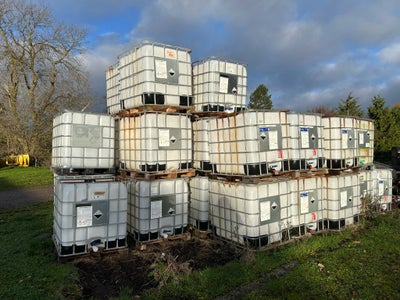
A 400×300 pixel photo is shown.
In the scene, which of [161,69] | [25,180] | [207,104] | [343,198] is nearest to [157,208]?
[207,104]

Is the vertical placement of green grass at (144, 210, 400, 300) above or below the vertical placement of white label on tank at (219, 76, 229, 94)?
below

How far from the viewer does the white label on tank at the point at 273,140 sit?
6.14m

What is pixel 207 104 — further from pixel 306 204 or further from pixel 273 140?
pixel 306 204

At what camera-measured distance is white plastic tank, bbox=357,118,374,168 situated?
8195 millimetres

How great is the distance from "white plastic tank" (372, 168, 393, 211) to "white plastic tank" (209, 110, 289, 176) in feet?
14.8

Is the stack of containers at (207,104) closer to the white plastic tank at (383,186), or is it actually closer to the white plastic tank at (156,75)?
the white plastic tank at (156,75)

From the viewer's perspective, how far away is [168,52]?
655cm

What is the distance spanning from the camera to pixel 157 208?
6.39m

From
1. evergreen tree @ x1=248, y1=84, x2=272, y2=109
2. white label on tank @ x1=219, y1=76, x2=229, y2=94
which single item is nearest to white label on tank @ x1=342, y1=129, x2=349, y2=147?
white label on tank @ x1=219, y1=76, x2=229, y2=94

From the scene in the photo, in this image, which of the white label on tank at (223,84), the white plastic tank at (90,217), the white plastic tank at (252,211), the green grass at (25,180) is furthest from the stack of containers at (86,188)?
the green grass at (25,180)

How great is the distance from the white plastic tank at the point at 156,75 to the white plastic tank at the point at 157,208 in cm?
173

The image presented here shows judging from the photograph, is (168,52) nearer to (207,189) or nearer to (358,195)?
(207,189)

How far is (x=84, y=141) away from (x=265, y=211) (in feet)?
13.1

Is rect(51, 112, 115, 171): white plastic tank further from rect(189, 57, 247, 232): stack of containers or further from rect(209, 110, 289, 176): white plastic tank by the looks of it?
rect(209, 110, 289, 176): white plastic tank
